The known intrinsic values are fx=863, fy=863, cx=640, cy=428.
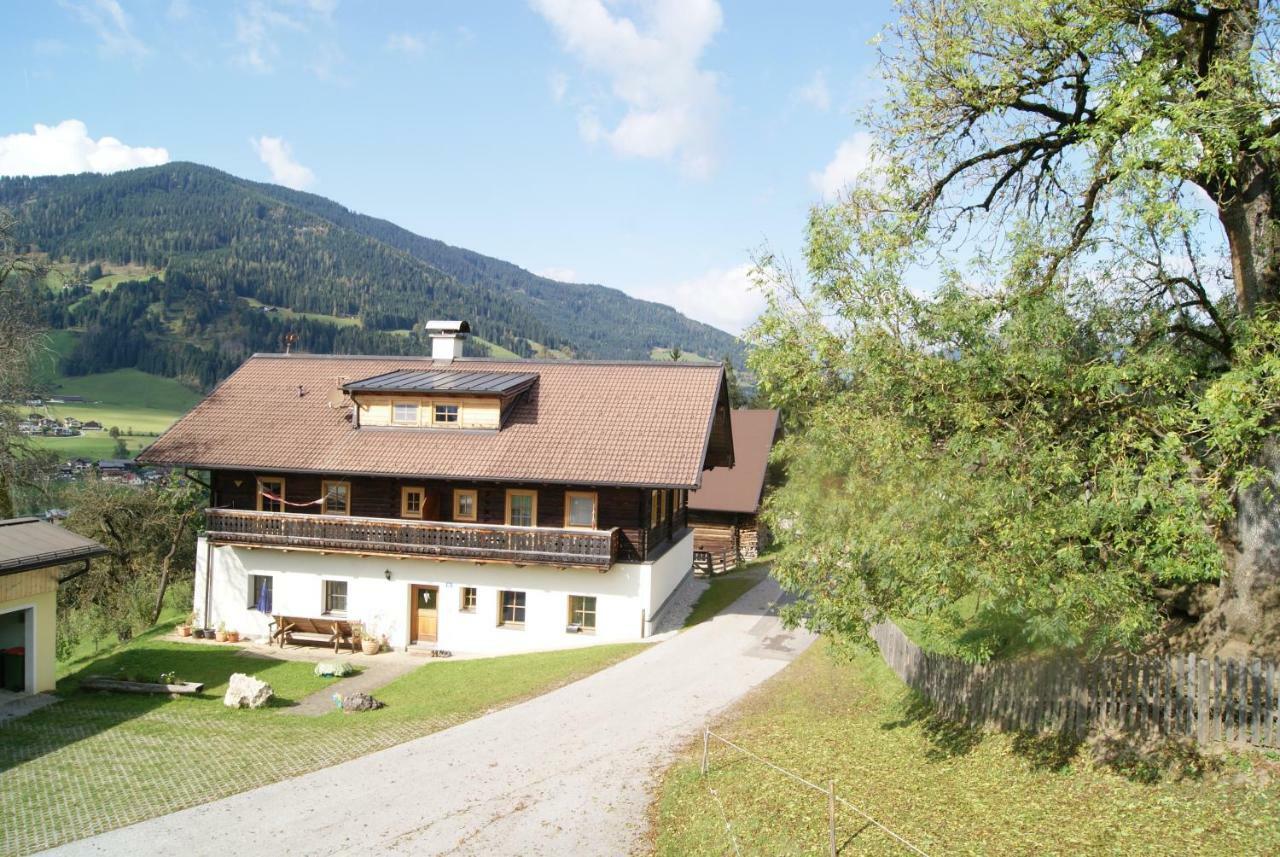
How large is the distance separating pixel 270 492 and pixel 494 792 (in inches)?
663

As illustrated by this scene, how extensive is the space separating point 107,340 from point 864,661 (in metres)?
149

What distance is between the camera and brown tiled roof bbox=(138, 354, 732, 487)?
82.3 ft

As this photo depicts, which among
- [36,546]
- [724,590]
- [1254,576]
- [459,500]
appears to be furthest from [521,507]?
[1254,576]

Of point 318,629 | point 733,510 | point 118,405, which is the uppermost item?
point 118,405

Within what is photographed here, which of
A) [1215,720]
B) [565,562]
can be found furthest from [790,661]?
[1215,720]

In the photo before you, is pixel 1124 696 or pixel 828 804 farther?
pixel 1124 696

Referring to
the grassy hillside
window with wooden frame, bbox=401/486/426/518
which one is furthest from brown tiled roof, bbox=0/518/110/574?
the grassy hillside

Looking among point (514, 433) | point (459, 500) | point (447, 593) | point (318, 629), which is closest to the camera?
→ point (447, 593)

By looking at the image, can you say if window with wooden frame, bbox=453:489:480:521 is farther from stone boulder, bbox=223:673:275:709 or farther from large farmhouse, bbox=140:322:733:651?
stone boulder, bbox=223:673:275:709

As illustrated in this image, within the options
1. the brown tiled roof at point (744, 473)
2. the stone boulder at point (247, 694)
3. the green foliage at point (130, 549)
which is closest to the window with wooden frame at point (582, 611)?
the stone boulder at point (247, 694)

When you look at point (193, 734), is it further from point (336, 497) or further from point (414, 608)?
point (336, 497)

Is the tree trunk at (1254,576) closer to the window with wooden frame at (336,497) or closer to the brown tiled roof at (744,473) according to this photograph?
the window with wooden frame at (336,497)

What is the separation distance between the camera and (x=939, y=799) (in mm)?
11969

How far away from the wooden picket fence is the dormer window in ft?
59.1
